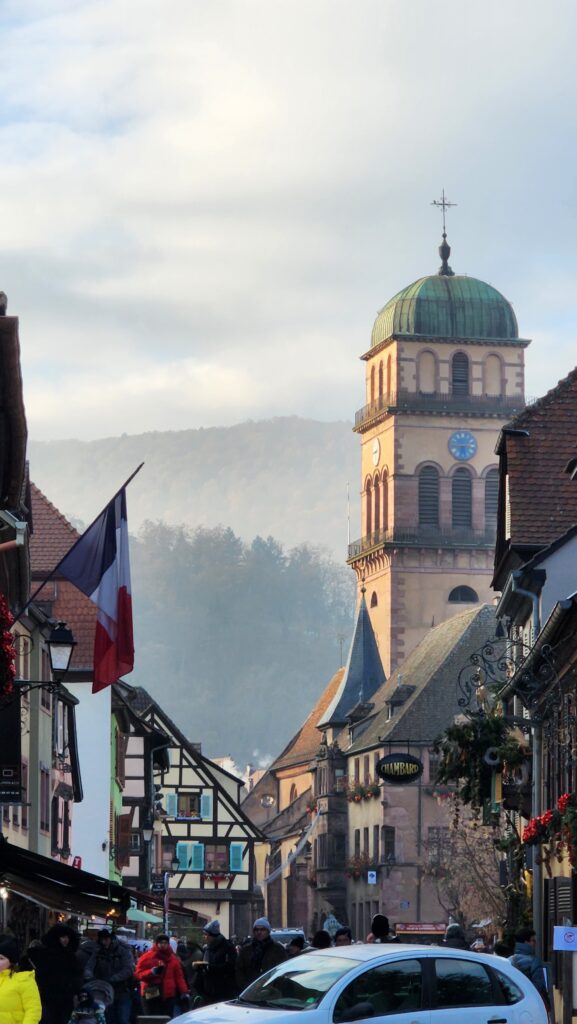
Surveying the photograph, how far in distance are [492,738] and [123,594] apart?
41.7 ft

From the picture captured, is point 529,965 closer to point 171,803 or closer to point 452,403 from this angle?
point 171,803

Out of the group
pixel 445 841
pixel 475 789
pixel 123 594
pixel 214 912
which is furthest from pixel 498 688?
pixel 445 841

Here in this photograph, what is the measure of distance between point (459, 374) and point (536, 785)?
90.1 meters

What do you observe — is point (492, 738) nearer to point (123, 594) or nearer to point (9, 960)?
point (123, 594)

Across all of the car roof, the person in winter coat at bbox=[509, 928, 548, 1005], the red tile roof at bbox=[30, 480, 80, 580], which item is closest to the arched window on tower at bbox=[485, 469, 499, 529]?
the red tile roof at bbox=[30, 480, 80, 580]

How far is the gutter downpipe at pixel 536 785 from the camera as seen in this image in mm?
37375

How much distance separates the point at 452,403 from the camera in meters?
126

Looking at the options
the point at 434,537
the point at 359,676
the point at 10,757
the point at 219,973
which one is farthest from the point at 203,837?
the point at 219,973

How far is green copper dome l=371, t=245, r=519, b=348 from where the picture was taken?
12900 cm

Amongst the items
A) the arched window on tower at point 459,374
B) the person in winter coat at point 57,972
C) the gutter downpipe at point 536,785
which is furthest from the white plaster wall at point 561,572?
the arched window on tower at point 459,374

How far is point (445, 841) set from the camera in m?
93.2

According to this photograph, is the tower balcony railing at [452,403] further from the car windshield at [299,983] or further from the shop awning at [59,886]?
the car windshield at [299,983]

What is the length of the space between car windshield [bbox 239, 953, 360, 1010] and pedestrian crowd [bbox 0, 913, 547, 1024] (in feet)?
6.02

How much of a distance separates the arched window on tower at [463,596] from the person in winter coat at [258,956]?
9761cm
